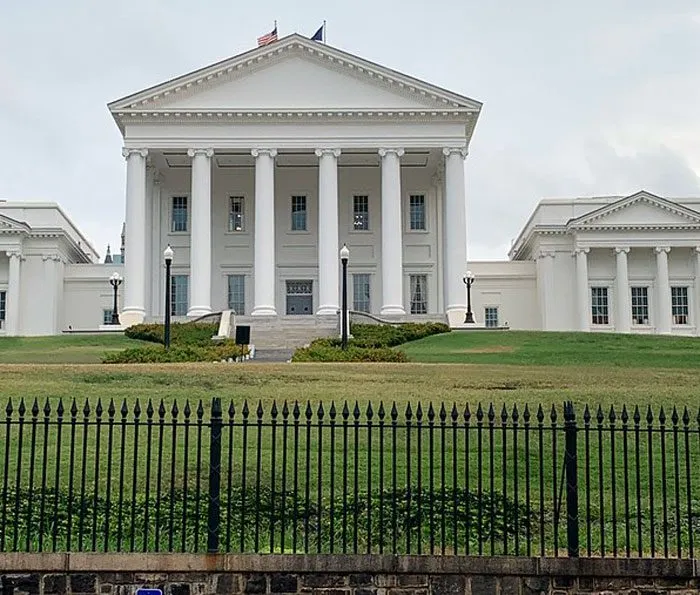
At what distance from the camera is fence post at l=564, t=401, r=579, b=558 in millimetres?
9820

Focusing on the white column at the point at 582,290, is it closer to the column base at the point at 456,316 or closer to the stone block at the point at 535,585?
the column base at the point at 456,316

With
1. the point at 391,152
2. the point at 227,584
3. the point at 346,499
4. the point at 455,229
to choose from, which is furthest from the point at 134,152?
the point at 227,584

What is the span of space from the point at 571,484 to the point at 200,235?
4222 centimetres

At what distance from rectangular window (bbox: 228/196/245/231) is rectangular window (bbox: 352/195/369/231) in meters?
6.23

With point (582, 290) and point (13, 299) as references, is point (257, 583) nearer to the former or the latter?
point (582, 290)

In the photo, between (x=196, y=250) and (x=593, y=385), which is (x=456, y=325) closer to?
(x=196, y=250)

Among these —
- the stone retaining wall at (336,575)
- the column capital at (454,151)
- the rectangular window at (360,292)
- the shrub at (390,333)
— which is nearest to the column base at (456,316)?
the shrub at (390,333)

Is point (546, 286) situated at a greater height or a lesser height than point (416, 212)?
lesser

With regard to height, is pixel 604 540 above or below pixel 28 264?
below

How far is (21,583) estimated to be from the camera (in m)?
9.62

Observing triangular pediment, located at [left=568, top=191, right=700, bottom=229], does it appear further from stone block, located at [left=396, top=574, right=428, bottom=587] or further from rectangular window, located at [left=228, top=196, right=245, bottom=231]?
stone block, located at [left=396, top=574, right=428, bottom=587]

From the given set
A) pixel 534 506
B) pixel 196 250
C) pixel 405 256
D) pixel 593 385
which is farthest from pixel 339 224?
pixel 534 506

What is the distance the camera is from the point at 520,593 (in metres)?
9.73

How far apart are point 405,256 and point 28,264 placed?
21561 mm
